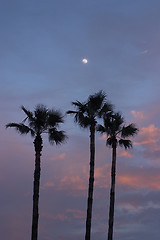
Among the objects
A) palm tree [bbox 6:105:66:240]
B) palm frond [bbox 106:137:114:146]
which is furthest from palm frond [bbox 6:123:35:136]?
palm frond [bbox 106:137:114:146]

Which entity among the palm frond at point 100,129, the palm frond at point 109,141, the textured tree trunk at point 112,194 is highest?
the palm frond at point 100,129

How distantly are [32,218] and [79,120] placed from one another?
11.4 meters

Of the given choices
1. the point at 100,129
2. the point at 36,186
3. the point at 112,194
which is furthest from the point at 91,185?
the point at 100,129

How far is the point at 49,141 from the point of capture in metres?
39.0

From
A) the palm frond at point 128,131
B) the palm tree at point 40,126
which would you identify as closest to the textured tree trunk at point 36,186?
the palm tree at point 40,126

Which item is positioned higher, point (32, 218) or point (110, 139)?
A: point (110, 139)

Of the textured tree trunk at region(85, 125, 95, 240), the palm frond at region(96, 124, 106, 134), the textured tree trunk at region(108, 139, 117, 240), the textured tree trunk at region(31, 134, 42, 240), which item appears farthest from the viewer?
the palm frond at region(96, 124, 106, 134)

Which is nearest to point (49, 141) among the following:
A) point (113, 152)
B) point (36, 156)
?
point (36, 156)

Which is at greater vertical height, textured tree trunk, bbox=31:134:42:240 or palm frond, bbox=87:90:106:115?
palm frond, bbox=87:90:106:115

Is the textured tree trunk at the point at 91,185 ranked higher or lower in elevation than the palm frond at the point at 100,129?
lower

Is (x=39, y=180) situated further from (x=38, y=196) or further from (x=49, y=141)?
(x=49, y=141)

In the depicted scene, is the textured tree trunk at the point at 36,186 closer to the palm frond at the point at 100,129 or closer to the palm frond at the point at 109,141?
the palm frond at the point at 100,129

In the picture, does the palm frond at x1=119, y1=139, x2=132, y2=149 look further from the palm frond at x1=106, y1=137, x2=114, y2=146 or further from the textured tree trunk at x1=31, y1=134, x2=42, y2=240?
the textured tree trunk at x1=31, y1=134, x2=42, y2=240

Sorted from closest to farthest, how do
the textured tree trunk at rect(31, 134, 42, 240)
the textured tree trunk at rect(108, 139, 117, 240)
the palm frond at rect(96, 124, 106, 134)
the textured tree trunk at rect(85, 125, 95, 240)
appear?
the textured tree trunk at rect(31, 134, 42, 240)
the textured tree trunk at rect(85, 125, 95, 240)
the textured tree trunk at rect(108, 139, 117, 240)
the palm frond at rect(96, 124, 106, 134)
